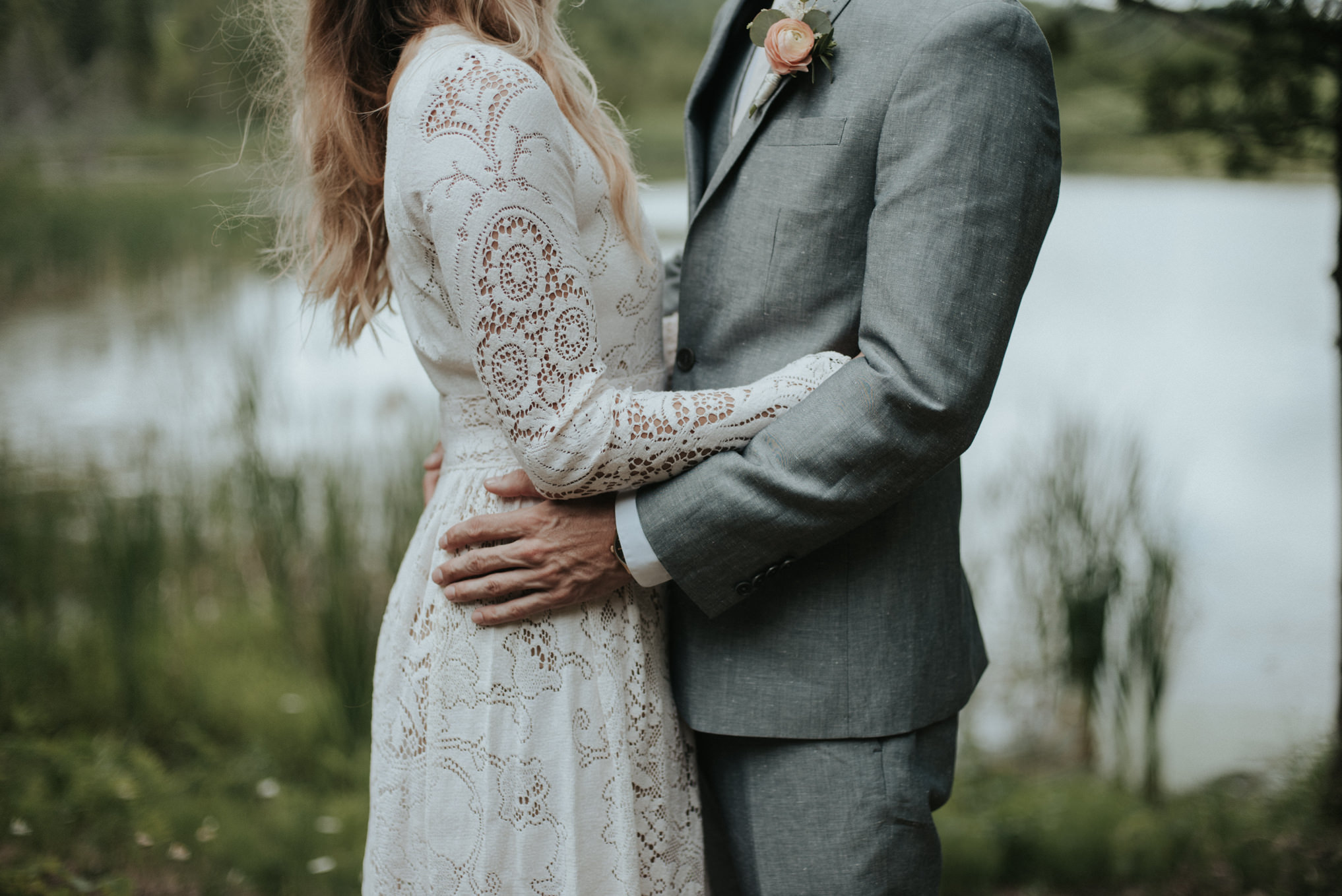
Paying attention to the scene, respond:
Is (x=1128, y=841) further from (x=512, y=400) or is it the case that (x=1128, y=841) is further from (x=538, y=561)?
(x=512, y=400)

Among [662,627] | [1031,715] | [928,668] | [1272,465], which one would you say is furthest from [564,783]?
[1272,465]

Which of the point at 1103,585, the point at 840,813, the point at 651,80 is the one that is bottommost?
the point at 1103,585

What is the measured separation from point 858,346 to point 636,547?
34 centimetres

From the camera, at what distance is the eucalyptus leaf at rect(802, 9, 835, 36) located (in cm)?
106

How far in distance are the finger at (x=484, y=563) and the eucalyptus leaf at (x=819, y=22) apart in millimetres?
652

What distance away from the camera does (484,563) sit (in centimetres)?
108

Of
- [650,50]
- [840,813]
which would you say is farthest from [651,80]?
[840,813]

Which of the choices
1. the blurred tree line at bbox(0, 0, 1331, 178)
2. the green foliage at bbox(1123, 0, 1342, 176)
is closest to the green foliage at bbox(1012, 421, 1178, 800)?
the blurred tree line at bbox(0, 0, 1331, 178)

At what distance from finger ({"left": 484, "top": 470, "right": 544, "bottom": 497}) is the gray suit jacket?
5.4 inches

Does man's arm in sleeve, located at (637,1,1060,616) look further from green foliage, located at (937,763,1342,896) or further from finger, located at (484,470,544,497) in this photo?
green foliage, located at (937,763,1342,896)

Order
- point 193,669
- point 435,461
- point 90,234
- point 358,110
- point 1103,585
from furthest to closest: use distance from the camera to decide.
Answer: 1. point 90,234
2. point 193,669
3. point 1103,585
4. point 435,461
5. point 358,110

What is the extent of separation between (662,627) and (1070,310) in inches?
178

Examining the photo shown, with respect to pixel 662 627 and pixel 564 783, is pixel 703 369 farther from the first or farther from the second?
pixel 564 783

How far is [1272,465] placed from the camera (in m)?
4.24
